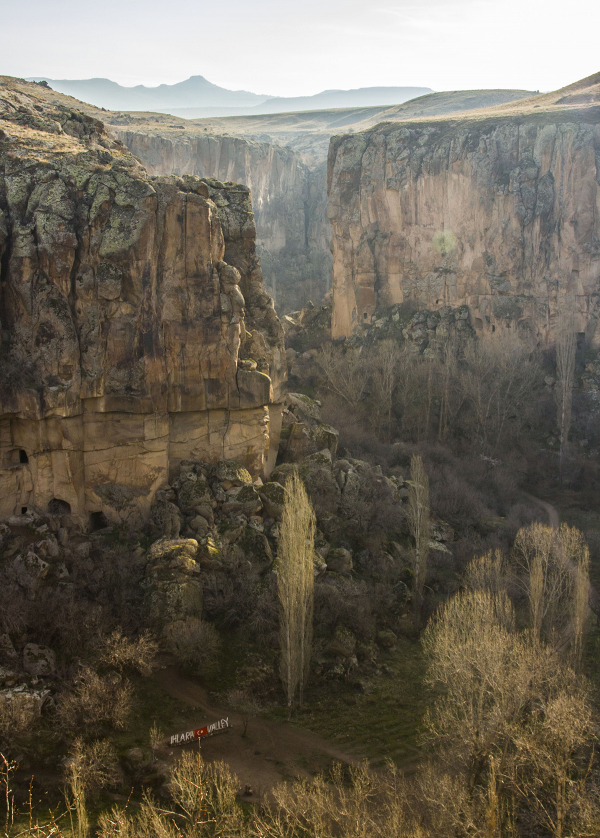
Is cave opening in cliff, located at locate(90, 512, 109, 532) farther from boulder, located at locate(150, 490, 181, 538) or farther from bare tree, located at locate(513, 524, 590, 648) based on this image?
bare tree, located at locate(513, 524, 590, 648)

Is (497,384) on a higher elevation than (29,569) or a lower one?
lower

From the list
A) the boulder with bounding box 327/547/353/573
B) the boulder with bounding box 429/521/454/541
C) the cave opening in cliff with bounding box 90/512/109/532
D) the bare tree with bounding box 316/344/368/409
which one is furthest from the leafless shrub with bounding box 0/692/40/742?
the bare tree with bounding box 316/344/368/409

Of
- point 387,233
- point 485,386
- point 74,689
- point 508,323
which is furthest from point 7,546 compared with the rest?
point 387,233

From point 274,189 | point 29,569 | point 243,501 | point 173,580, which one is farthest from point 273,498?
point 274,189

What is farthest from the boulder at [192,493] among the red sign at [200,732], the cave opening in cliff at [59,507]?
the red sign at [200,732]

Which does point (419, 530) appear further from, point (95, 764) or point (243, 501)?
point (95, 764)

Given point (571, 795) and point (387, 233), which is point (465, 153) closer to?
point (387, 233)

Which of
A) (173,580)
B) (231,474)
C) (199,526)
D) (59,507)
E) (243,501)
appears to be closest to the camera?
(173,580)
